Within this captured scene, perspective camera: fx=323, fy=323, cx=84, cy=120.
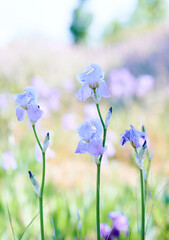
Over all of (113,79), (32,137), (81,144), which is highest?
(113,79)

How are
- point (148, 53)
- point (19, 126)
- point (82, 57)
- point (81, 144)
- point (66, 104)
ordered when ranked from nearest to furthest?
point (81, 144) → point (19, 126) → point (66, 104) → point (148, 53) → point (82, 57)

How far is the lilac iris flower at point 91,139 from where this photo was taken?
28.9 inches

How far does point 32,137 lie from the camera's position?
4383mm

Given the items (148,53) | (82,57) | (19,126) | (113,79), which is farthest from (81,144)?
(82,57)

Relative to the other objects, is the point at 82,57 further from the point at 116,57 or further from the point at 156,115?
the point at 156,115

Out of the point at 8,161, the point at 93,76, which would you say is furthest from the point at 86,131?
the point at 8,161

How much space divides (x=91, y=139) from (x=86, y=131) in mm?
27

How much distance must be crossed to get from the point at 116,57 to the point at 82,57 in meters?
1.16

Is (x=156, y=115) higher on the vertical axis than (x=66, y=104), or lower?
lower

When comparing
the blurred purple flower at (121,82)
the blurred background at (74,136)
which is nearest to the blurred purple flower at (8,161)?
the blurred background at (74,136)

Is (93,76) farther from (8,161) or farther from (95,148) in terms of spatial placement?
(8,161)

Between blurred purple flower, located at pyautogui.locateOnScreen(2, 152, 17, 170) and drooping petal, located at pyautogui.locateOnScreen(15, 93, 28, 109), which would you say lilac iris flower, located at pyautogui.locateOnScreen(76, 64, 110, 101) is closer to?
drooping petal, located at pyautogui.locateOnScreen(15, 93, 28, 109)

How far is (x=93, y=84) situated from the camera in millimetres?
798

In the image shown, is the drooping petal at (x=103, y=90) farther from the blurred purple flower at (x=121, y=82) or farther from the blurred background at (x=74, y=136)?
the blurred purple flower at (x=121, y=82)
